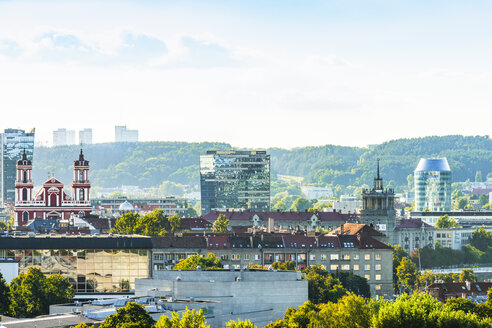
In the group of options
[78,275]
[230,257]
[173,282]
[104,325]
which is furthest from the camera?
[230,257]

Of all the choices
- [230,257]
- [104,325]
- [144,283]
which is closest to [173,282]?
[144,283]

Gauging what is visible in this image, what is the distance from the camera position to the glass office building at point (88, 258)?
13700 cm

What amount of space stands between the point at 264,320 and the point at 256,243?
66.7 m

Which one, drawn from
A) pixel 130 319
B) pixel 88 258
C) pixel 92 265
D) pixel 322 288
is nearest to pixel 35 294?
pixel 92 265

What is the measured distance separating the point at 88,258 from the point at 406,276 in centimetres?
5140

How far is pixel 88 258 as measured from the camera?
138250mm

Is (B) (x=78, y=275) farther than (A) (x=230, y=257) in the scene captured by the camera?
No

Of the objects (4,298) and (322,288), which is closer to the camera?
(4,298)

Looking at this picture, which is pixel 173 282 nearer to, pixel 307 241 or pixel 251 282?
pixel 251 282

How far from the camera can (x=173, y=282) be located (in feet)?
364

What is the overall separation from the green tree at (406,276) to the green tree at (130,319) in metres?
85.3

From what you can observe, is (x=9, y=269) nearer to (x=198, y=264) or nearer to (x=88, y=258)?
(x=88, y=258)

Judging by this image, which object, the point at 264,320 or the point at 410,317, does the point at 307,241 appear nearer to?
the point at 264,320

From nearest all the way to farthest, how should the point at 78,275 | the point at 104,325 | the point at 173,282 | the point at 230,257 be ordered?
1. the point at 104,325
2. the point at 173,282
3. the point at 78,275
4. the point at 230,257
